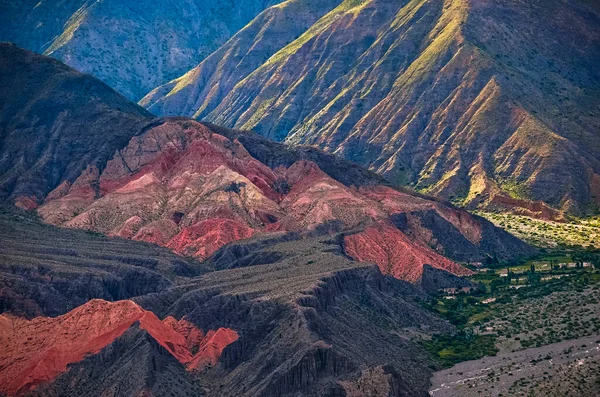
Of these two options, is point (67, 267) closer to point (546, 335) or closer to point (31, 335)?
point (31, 335)

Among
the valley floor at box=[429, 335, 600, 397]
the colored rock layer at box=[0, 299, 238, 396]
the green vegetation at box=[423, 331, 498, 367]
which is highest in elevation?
the valley floor at box=[429, 335, 600, 397]

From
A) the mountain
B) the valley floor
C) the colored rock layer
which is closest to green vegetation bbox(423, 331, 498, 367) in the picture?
the valley floor

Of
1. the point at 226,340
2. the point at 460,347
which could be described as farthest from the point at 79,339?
the point at 460,347

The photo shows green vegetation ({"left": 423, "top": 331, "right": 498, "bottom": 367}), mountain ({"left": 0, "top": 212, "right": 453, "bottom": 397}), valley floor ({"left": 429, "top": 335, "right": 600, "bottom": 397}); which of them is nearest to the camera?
mountain ({"left": 0, "top": 212, "right": 453, "bottom": 397})

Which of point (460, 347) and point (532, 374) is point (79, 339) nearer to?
point (460, 347)

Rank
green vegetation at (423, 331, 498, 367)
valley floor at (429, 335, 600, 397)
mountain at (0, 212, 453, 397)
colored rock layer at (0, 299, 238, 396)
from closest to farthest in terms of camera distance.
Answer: mountain at (0, 212, 453, 397) → valley floor at (429, 335, 600, 397) → colored rock layer at (0, 299, 238, 396) → green vegetation at (423, 331, 498, 367)

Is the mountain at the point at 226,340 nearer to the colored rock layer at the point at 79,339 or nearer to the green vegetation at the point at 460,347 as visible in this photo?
the colored rock layer at the point at 79,339

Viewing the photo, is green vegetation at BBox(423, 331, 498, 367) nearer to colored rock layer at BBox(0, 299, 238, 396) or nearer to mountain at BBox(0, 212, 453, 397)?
mountain at BBox(0, 212, 453, 397)

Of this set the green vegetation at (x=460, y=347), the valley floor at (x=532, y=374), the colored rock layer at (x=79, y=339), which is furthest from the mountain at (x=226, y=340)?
the valley floor at (x=532, y=374)

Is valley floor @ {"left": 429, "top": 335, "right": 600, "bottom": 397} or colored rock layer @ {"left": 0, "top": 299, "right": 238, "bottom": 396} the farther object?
colored rock layer @ {"left": 0, "top": 299, "right": 238, "bottom": 396}
